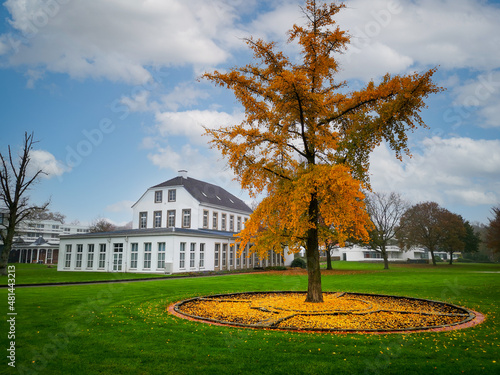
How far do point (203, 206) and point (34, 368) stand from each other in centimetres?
3592

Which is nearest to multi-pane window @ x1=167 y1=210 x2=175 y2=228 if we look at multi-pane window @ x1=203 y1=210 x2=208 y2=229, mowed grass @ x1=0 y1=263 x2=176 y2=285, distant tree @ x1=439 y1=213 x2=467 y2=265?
multi-pane window @ x1=203 y1=210 x2=208 y2=229

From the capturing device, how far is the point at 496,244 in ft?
145

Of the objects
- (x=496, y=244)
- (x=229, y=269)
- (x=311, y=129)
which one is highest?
(x=311, y=129)

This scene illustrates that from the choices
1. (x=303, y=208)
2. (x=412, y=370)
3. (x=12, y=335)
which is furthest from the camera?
(x=303, y=208)

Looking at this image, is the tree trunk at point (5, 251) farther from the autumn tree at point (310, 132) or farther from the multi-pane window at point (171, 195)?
the autumn tree at point (310, 132)

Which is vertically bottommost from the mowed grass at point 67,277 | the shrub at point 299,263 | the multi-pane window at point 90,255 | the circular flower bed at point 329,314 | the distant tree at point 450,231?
the shrub at point 299,263

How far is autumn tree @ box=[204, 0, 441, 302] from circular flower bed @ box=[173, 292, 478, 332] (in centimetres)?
158

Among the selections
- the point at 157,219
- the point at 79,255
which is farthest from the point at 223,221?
the point at 79,255

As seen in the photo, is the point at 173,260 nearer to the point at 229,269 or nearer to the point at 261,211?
the point at 229,269

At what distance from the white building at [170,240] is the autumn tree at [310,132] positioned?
51.6 feet

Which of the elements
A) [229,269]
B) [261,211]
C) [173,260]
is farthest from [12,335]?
[229,269]

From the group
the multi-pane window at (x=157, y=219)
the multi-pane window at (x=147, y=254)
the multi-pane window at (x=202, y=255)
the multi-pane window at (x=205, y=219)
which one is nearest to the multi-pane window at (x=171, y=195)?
the multi-pane window at (x=157, y=219)

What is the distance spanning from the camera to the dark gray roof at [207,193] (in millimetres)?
41562

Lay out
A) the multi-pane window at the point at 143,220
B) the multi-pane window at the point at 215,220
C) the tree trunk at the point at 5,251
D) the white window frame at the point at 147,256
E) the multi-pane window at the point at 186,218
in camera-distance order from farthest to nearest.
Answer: the multi-pane window at the point at 215,220, the multi-pane window at the point at 143,220, the multi-pane window at the point at 186,218, the white window frame at the point at 147,256, the tree trunk at the point at 5,251
